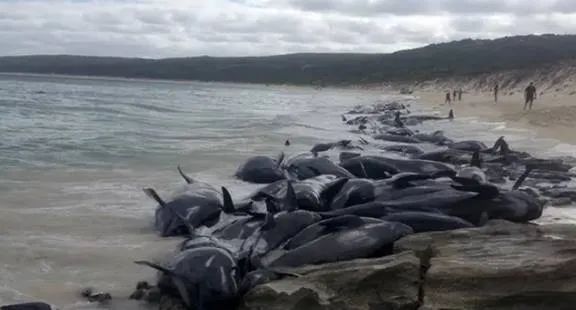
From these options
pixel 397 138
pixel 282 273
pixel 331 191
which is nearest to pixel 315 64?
pixel 397 138

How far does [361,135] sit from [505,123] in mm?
6961

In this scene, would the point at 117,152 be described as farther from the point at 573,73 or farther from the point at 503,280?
the point at 573,73

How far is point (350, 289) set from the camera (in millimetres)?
5441

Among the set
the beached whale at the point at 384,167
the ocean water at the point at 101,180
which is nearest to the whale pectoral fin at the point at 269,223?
the ocean water at the point at 101,180

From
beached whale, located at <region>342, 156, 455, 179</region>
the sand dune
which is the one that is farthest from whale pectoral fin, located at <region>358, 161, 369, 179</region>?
the sand dune

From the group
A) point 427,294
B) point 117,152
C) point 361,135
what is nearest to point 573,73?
point 361,135

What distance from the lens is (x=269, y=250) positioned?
698cm

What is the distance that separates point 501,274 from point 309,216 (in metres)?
2.70

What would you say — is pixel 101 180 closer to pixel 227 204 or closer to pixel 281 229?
pixel 227 204

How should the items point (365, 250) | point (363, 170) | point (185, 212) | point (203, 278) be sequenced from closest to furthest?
1. point (203, 278)
2. point (365, 250)
3. point (185, 212)
4. point (363, 170)

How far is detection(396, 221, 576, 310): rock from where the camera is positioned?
16.5ft

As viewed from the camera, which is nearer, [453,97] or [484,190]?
[484,190]

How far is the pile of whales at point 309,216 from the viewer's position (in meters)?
6.00

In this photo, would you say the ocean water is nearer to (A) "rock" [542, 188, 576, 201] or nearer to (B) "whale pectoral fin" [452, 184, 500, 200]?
(A) "rock" [542, 188, 576, 201]
